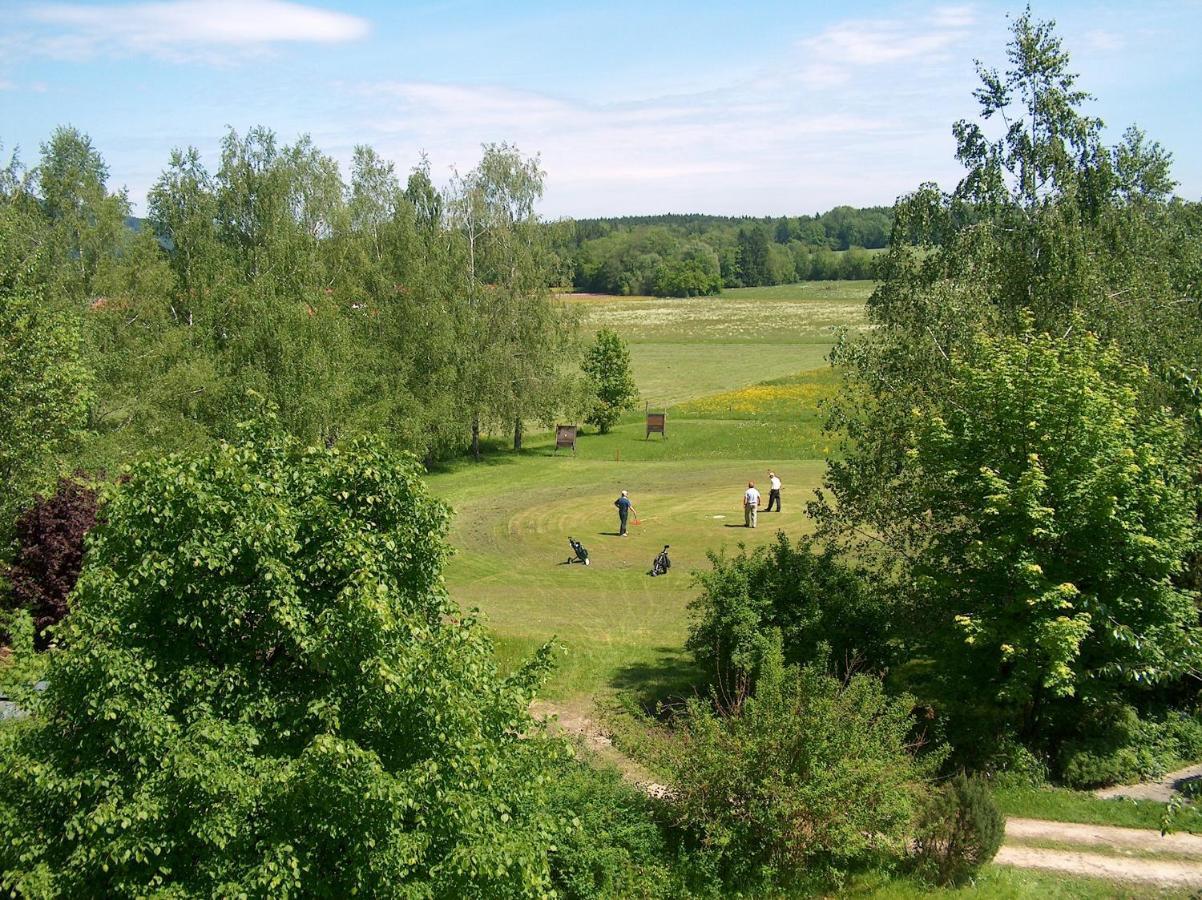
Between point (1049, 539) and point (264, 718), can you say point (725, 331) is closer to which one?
point (1049, 539)

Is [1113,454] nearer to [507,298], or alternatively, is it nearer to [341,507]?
[341,507]

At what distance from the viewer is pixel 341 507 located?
11.7 meters

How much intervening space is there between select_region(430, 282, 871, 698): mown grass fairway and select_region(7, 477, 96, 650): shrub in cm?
932

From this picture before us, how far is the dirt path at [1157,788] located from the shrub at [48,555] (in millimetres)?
21265

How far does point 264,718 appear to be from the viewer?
35.0 ft

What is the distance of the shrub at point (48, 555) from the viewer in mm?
22297

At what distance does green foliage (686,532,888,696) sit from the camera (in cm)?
2072

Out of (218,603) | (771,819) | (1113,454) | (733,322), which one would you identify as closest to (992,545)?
(1113,454)

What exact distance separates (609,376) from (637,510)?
20510 mm

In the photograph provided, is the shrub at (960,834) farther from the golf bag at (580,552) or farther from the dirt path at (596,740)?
the golf bag at (580,552)

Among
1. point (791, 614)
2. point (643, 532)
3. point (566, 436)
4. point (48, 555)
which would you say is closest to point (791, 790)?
point (791, 614)

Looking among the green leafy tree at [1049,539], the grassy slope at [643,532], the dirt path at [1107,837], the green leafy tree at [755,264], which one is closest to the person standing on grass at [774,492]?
the grassy slope at [643,532]

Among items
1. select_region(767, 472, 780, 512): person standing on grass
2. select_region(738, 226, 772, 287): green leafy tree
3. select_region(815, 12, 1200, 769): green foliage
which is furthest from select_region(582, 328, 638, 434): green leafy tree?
select_region(738, 226, 772, 287): green leafy tree

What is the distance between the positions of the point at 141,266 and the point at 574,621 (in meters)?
26.5
